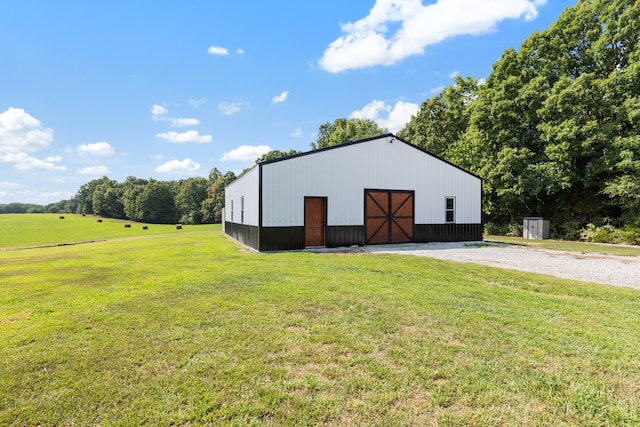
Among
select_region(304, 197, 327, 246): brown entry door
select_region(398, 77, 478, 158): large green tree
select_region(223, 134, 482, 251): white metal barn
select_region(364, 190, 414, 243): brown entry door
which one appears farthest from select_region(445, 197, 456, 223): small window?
select_region(398, 77, 478, 158): large green tree

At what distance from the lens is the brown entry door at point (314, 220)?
43.2 feet

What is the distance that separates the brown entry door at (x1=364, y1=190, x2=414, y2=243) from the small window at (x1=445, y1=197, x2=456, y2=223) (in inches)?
85.5

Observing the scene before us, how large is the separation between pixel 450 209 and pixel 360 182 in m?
5.39

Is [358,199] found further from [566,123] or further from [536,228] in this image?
[566,123]

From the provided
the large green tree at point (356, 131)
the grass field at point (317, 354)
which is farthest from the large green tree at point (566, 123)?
the large green tree at point (356, 131)

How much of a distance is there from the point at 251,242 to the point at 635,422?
12483 millimetres

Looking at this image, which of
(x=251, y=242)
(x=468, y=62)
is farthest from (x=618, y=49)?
(x=251, y=242)

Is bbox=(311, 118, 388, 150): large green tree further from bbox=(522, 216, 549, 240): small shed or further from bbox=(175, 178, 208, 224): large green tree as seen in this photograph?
bbox=(175, 178, 208, 224): large green tree

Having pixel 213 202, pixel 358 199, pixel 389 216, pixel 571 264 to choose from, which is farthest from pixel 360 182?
pixel 213 202

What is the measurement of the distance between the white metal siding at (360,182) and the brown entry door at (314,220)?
234 millimetres

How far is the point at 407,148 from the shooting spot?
15.1 metres

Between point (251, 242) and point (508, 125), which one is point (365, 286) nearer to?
point (251, 242)

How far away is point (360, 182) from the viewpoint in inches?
554

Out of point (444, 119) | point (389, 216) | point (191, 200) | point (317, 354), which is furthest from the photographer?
point (191, 200)
